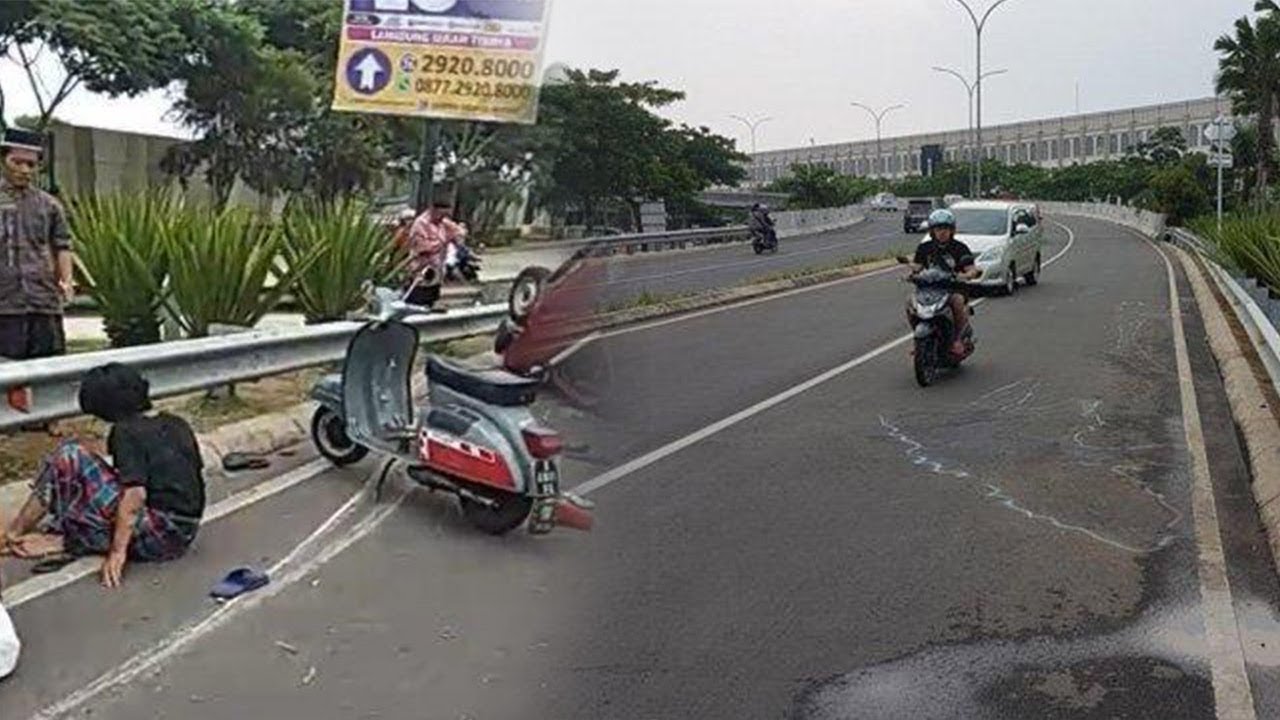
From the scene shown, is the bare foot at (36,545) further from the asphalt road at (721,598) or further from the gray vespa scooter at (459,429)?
the gray vespa scooter at (459,429)

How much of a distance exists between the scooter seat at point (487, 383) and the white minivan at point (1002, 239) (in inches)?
606

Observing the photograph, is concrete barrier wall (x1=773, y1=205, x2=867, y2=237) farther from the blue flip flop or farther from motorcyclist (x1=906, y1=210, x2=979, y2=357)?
the blue flip flop

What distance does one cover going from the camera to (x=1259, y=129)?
53562 millimetres

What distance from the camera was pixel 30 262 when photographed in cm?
703

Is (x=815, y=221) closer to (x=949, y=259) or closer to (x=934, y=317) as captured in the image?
(x=949, y=259)

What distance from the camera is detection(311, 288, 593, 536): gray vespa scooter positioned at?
5.16m

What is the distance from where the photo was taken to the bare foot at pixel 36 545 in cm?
533

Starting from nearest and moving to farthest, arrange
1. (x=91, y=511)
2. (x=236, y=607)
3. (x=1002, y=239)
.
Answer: (x=236, y=607) → (x=91, y=511) → (x=1002, y=239)

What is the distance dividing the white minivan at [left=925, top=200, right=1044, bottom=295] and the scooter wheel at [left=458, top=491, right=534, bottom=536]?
15370mm

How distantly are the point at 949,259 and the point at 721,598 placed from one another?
23.7 feet

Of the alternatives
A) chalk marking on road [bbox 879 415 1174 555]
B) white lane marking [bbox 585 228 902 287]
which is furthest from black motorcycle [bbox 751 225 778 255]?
chalk marking on road [bbox 879 415 1174 555]

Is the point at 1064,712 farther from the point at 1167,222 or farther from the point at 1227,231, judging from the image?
the point at 1167,222

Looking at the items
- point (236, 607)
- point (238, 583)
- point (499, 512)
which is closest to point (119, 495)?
point (238, 583)

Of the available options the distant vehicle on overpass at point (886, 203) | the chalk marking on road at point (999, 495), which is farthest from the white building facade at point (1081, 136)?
the chalk marking on road at point (999, 495)
